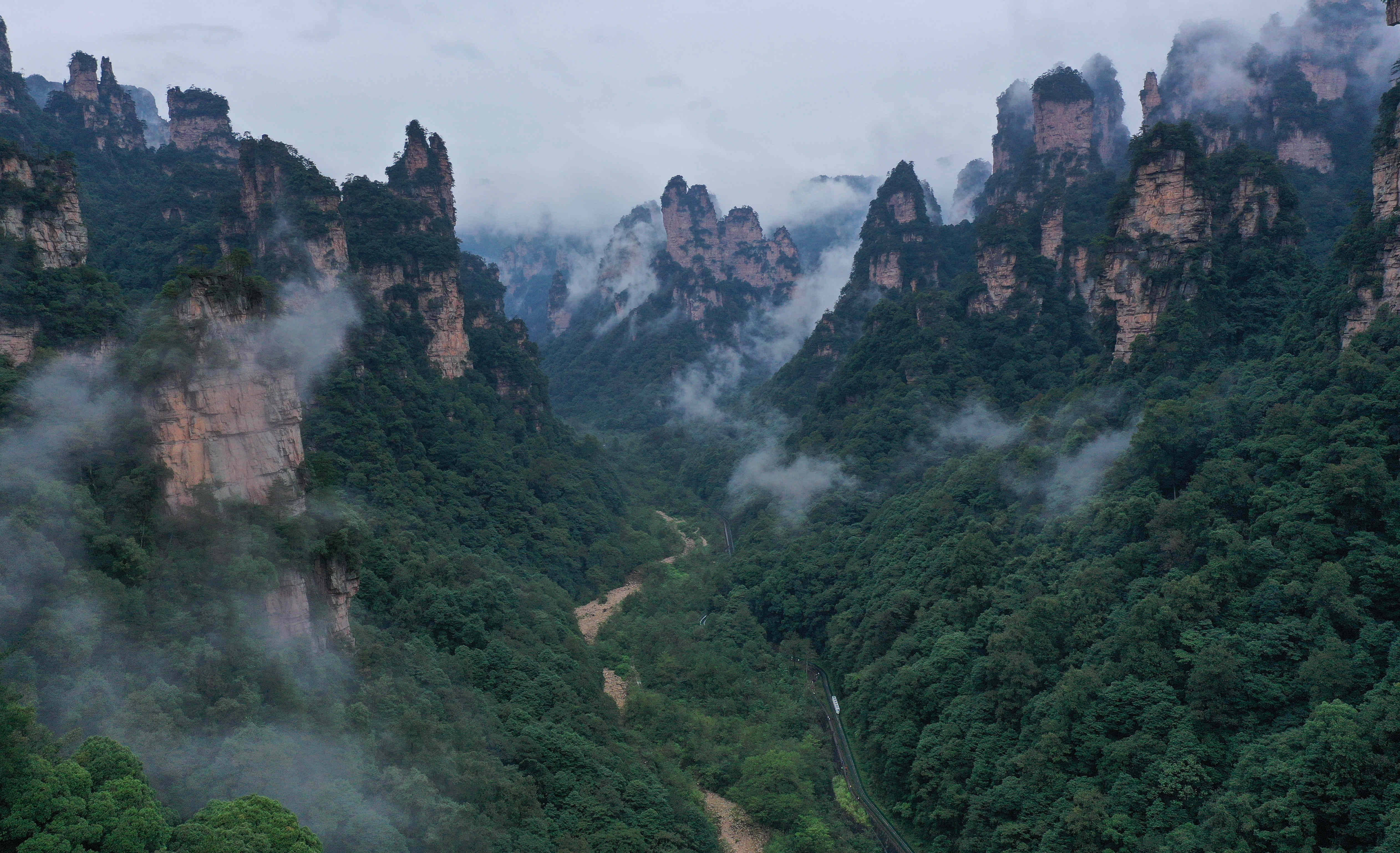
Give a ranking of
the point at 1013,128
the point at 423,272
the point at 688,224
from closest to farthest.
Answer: the point at 423,272 < the point at 1013,128 < the point at 688,224

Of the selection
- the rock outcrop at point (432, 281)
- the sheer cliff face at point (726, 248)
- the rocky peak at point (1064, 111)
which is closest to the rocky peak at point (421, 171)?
the rock outcrop at point (432, 281)

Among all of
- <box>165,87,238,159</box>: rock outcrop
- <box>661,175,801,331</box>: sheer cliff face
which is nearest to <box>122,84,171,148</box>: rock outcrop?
<box>165,87,238,159</box>: rock outcrop

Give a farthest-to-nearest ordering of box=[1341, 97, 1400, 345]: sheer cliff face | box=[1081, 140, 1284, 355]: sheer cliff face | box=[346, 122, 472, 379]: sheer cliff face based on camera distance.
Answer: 1. box=[346, 122, 472, 379]: sheer cliff face
2. box=[1081, 140, 1284, 355]: sheer cliff face
3. box=[1341, 97, 1400, 345]: sheer cliff face

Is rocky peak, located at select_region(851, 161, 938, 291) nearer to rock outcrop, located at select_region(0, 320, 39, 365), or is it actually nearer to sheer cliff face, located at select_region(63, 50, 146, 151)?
sheer cliff face, located at select_region(63, 50, 146, 151)

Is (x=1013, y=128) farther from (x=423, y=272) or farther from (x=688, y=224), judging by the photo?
(x=423, y=272)

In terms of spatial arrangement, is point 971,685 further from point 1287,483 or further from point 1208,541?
point 1287,483

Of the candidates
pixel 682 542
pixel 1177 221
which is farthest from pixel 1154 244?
pixel 682 542

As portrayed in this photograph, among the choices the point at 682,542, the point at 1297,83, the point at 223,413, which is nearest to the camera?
the point at 223,413
